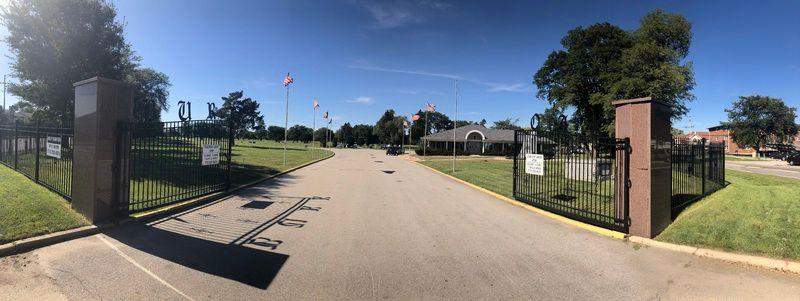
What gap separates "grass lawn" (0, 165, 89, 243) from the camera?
229 inches

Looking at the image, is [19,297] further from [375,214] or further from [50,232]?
[375,214]

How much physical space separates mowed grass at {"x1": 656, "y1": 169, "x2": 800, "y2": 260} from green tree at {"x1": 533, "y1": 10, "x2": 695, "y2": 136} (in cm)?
→ 2982

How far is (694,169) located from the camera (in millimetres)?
11594

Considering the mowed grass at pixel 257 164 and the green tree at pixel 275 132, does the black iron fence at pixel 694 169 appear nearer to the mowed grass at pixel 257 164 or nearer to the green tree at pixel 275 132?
the mowed grass at pixel 257 164

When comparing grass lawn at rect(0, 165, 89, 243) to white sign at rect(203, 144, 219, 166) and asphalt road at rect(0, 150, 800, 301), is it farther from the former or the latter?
white sign at rect(203, 144, 219, 166)

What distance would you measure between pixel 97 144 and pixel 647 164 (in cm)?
966

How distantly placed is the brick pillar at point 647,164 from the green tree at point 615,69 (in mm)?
31214

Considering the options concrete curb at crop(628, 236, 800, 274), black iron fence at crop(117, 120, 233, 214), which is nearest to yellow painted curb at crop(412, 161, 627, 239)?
concrete curb at crop(628, 236, 800, 274)

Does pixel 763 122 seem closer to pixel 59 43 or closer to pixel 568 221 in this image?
pixel 568 221

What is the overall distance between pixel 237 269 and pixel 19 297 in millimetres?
2064

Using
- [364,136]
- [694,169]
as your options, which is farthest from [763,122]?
[364,136]

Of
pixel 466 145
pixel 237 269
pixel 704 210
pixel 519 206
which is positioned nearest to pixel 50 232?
pixel 237 269

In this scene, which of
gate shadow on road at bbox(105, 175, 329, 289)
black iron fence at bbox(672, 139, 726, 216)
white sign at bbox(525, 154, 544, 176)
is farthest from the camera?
white sign at bbox(525, 154, 544, 176)

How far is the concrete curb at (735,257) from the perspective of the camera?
17.0 ft
